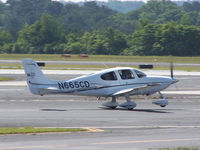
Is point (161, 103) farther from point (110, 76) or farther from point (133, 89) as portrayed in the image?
point (110, 76)

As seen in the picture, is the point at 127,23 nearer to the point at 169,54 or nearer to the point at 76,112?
the point at 169,54

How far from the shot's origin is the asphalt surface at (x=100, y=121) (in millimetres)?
15526

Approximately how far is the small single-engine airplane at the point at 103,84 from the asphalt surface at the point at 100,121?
2.93 ft

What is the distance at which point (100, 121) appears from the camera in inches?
832

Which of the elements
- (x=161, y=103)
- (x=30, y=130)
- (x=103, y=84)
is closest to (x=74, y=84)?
(x=103, y=84)

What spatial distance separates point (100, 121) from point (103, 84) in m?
5.13

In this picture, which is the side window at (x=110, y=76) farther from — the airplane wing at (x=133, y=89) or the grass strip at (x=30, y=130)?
the grass strip at (x=30, y=130)

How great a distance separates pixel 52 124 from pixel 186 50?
7868 centimetres

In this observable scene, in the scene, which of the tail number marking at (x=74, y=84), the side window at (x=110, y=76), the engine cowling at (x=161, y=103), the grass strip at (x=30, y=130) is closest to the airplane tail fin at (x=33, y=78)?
the tail number marking at (x=74, y=84)

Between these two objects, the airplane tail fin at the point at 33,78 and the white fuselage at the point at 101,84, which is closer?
the airplane tail fin at the point at 33,78

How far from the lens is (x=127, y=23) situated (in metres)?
187

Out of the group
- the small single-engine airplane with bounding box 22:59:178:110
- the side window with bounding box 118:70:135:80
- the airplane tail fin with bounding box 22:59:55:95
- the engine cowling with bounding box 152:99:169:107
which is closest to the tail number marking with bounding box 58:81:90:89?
the small single-engine airplane with bounding box 22:59:178:110

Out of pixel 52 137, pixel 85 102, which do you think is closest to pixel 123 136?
pixel 52 137

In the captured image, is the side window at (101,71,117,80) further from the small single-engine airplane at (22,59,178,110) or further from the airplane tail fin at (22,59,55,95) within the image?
the airplane tail fin at (22,59,55,95)
